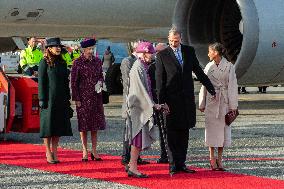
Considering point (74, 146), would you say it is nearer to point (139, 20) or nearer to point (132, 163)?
point (132, 163)

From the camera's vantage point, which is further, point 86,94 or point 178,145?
point 86,94

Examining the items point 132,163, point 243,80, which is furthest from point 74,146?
point 243,80

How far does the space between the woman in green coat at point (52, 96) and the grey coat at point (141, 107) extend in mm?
1278

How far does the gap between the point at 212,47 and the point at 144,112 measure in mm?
1133

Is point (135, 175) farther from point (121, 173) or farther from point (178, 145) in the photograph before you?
point (178, 145)

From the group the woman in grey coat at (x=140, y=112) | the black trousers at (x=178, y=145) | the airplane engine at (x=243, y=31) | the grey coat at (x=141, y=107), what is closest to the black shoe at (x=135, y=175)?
the woman in grey coat at (x=140, y=112)

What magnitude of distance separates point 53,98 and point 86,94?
0.40 metres

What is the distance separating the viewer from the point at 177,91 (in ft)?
25.1

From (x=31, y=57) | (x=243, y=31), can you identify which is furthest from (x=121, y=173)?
(x=31, y=57)

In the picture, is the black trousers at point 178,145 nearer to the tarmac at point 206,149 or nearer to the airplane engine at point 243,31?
the tarmac at point 206,149

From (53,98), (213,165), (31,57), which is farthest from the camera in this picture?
(31,57)

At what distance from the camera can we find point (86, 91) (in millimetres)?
8625

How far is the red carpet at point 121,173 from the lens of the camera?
6945 millimetres

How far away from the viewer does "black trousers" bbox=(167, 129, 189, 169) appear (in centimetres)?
766
